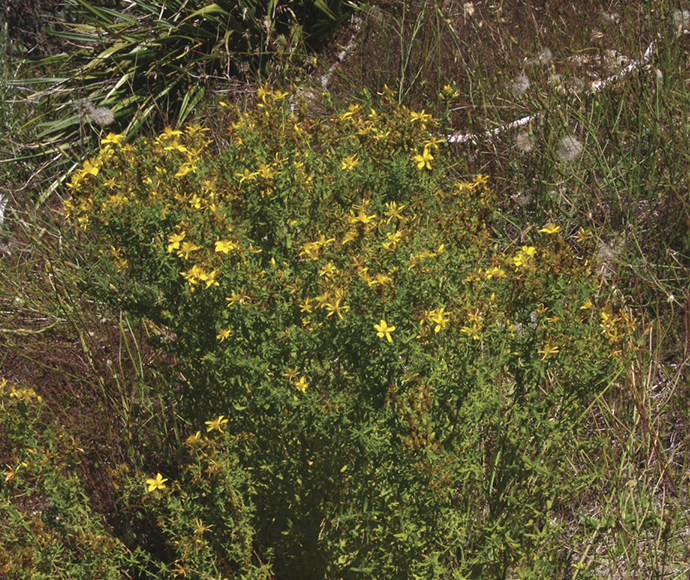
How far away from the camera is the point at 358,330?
194cm

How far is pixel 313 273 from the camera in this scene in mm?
2160

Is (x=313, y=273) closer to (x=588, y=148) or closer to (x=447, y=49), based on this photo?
(x=588, y=148)

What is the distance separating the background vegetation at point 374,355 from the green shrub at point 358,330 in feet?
0.03

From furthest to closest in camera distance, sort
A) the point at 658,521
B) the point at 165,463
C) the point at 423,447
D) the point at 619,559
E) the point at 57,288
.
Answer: the point at 57,288
the point at 165,463
the point at 619,559
the point at 658,521
the point at 423,447

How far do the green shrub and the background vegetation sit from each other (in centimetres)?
1

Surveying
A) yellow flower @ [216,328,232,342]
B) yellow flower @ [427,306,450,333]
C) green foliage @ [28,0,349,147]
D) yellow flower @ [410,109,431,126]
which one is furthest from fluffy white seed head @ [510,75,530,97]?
yellow flower @ [216,328,232,342]

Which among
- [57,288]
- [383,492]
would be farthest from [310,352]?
[57,288]

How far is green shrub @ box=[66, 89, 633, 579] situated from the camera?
201cm

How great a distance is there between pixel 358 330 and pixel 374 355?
0.39 feet

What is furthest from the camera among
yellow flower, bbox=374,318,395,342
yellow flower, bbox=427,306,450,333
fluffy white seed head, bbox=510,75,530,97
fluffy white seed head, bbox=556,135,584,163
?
fluffy white seed head, bbox=510,75,530,97

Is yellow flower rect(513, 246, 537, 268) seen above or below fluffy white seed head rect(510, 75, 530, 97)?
above

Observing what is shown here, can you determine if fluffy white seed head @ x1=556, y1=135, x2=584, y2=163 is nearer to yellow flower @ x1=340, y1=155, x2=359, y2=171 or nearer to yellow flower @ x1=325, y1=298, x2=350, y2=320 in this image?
yellow flower @ x1=340, y1=155, x2=359, y2=171

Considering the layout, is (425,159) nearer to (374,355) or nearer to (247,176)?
(247,176)

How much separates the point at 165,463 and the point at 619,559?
165 centimetres
